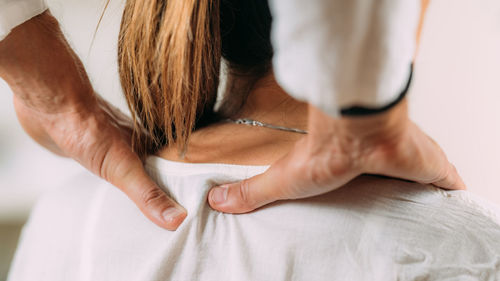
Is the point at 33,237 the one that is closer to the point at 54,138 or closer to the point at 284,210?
the point at 54,138

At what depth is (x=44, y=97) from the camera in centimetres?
68

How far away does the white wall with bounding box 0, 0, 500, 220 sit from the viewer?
45.0 inches

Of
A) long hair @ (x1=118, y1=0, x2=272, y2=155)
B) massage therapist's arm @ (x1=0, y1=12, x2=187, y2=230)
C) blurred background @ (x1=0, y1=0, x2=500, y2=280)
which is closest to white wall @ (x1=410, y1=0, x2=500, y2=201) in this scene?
blurred background @ (x1=0, y1=0, x2=500, y2=280)

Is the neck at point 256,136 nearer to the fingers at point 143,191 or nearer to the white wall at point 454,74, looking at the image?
the fingers at point 143,191

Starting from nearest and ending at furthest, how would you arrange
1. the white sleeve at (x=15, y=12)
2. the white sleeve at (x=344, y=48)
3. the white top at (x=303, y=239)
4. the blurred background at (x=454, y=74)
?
the white sleeve at (x=344, y=48) < the white top at (x=303, y=239) < the white sleeve at (x=15, y=12) < the blurred background at (x=454, y=74)

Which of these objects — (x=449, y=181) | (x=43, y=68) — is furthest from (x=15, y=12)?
(x=449, y=181)

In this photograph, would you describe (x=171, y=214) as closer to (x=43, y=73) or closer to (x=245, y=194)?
(x=245, y=194)

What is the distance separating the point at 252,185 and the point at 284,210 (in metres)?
0.04

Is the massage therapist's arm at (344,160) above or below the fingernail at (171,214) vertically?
above

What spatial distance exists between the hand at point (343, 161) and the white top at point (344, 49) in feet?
0.10

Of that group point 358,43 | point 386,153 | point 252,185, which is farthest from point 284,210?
point 358,43

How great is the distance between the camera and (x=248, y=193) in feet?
1.68

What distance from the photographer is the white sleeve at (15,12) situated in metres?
0.58

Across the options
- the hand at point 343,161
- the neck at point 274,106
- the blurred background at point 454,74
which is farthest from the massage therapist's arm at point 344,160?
the blurred background at point 454,74
